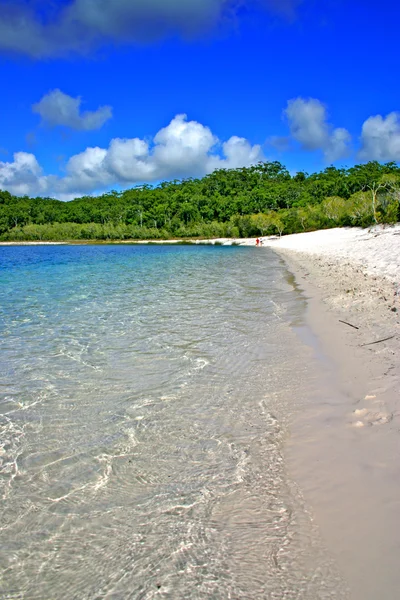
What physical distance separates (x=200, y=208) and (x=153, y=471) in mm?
142051

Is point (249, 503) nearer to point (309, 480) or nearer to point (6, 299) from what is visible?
point (309, 480)

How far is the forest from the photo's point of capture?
4257 inches

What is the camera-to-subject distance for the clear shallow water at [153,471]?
8.89ft

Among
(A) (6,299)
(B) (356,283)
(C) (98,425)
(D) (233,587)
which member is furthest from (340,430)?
(A) (6,299)

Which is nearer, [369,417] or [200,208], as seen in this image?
[369,417]

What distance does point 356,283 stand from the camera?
15555 millimetres

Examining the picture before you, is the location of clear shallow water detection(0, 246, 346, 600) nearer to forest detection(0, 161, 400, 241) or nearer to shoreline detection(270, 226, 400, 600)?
shoreline detection(270, 226, 400, 600)

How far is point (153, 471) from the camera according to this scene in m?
3.98

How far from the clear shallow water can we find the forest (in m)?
81.5

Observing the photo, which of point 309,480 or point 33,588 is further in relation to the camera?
point 309,480

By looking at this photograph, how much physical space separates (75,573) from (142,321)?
8598 mm

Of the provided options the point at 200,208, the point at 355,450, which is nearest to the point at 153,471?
the point at 355,450

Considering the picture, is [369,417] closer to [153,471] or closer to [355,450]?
[355,450]

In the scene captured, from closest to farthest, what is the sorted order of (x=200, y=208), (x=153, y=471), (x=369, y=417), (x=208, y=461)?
1. (x=153, y=471)
2. (x=208, y=461)
3. (x=369, y=417)
4. (x=200, y=208)
